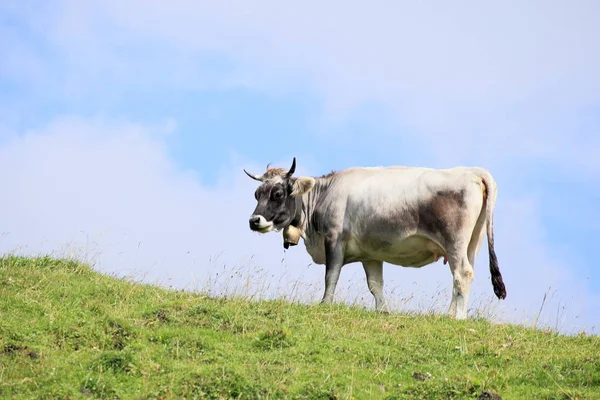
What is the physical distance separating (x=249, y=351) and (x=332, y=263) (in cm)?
488

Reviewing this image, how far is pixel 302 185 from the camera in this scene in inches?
723

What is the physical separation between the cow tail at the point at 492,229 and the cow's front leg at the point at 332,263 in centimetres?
287

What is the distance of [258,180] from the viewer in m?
18.5

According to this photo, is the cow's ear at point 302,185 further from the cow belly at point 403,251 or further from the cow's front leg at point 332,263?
the cow belly at point 403,251

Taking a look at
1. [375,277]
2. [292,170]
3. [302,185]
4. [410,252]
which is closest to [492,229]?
[410,252]

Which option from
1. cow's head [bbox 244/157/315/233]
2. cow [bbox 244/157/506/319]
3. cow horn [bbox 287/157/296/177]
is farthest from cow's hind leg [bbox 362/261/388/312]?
cow horn [bbox 287/157/296/177]

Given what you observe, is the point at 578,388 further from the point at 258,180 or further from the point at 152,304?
the point at 258,180

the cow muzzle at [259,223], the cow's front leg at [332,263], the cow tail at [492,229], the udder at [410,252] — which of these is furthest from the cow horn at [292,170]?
the cow tail at [492,229]

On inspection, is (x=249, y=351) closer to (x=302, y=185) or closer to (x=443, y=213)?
(x=443, y=213)

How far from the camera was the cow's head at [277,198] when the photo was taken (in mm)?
17984

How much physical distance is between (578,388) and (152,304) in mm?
6848

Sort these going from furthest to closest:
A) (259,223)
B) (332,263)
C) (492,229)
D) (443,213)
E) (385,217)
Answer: (259,223), (332,263), (385,217), (492,229), (443,213)

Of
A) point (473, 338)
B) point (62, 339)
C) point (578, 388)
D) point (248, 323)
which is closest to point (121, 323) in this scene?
point (62, 339)

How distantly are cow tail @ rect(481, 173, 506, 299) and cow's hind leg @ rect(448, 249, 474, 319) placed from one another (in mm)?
541
